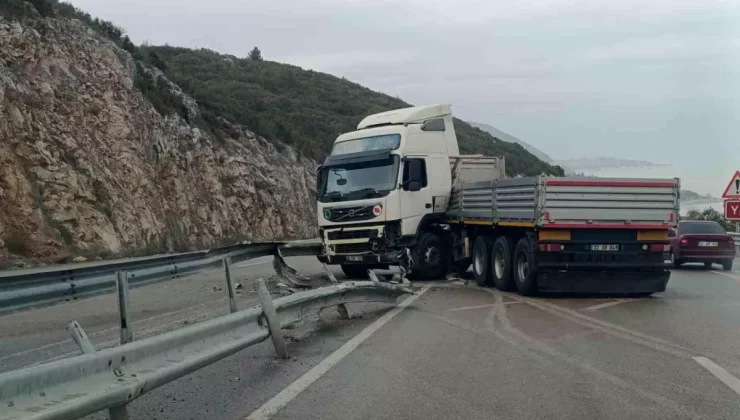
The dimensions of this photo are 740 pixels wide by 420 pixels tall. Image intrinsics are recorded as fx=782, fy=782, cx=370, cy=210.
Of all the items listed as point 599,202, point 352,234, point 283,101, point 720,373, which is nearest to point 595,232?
point 599,202


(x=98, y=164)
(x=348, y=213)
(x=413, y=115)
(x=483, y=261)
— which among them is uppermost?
(x=413, y=115)

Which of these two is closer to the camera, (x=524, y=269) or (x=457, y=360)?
(x=457, y=360)

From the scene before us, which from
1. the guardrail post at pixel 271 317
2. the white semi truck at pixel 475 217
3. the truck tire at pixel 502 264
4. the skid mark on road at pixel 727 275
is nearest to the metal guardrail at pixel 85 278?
the guardrail post at pixel 271 317

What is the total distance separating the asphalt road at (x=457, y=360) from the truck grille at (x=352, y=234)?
10.8 feet

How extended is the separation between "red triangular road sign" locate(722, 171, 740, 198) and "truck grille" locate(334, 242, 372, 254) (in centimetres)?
1749

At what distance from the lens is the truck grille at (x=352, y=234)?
660 inches

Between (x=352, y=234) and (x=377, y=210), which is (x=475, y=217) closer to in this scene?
(x=377, y=210)

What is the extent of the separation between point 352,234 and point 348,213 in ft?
1.53

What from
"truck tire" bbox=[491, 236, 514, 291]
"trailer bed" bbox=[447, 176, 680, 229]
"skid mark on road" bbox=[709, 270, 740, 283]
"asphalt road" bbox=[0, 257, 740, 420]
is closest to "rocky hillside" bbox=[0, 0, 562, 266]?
"asphalt road" bbox=[0, 257, 740, 420]

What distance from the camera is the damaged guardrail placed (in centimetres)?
405

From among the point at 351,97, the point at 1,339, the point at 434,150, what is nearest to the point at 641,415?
the point at 1,339

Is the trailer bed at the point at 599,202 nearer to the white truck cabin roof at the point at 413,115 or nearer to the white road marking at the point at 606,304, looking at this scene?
the white road marking at the point at 606,304

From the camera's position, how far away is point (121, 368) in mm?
5008

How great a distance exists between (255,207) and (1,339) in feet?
92.5
